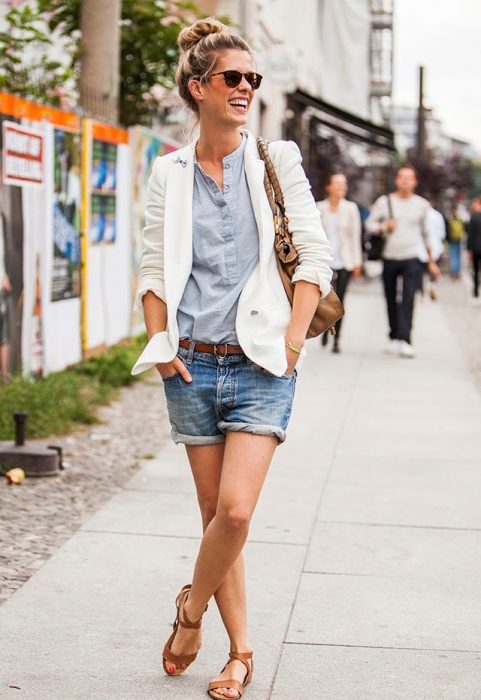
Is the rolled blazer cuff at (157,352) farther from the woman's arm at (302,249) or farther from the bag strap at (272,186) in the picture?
the bag strap at (272,186)

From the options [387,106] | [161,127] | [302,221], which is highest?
[387,106]

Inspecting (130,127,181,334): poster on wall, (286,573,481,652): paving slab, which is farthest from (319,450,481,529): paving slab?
(130,127,181,334): poster on wall

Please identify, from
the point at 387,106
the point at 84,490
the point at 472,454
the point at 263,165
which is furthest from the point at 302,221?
the point at 387,106

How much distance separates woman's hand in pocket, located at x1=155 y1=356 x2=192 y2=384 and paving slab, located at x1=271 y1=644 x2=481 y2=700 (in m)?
0.99

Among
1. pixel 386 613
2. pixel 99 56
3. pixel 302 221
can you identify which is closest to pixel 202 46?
pixel 302 221

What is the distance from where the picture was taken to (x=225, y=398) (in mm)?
3836

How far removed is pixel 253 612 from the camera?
4828mm

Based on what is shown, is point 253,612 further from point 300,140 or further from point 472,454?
point 300,140

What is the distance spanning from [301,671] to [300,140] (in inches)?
867

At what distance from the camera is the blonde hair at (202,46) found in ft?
12.6

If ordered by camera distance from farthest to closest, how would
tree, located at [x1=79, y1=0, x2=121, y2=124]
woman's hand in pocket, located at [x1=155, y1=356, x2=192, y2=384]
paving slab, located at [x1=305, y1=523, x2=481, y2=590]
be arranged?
tree, located at [x1=79, y1=0, x2=121, y2=124], paving slab, located at [x1=305, y1=523, x2=481, y2=590], woman's hand in pocket, located at [x1=155, y1=356, x2=192, y2=384]

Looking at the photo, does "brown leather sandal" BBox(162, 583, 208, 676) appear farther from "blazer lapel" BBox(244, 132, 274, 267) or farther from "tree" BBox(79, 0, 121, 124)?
"tree" BBox(79, 0, 121, 124)

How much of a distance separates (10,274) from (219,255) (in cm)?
533

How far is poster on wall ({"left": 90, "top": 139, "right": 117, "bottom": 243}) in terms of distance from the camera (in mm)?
11438
